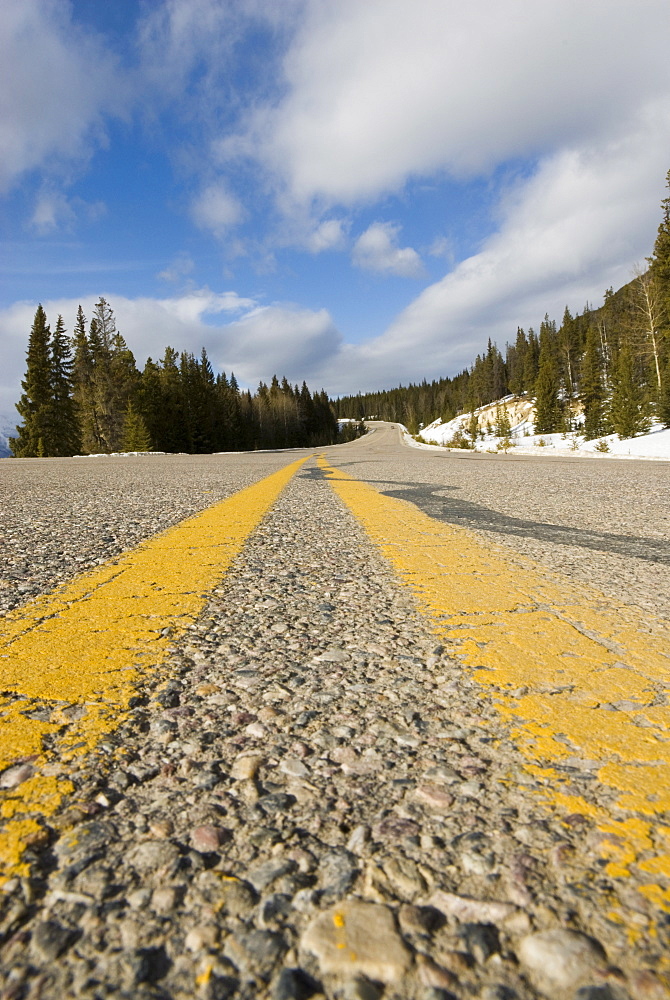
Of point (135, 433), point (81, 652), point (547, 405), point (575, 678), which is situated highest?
point (135, 433)

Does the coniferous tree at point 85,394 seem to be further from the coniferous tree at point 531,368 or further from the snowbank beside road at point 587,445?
the coniferous tree at point 531,368

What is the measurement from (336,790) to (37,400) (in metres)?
44.6

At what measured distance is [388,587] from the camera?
84.4 inches

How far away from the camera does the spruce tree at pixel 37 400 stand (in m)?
38.0

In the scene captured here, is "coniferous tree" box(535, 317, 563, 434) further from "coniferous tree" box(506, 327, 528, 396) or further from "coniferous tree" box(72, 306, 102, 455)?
"coniferous tree" box(72, 306, 102, 455)

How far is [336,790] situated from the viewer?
0.86m

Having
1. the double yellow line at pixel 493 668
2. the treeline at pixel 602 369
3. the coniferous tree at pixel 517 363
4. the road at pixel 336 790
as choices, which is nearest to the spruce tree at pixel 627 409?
the treeline at pixel 602 369

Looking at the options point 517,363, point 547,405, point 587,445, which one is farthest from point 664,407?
point 517,363

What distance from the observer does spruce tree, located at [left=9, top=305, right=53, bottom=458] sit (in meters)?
38.0

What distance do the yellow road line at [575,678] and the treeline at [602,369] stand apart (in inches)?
1215

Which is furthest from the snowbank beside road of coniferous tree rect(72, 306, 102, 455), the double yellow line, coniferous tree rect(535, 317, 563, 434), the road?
coniferous tree rect(72, 306, 102, 455)

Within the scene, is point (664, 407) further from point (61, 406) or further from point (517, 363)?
point (517, 363)

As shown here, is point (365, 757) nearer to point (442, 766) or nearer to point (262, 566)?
point (442, 766)

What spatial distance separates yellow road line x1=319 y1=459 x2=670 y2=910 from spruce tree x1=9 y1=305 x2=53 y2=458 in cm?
4152
